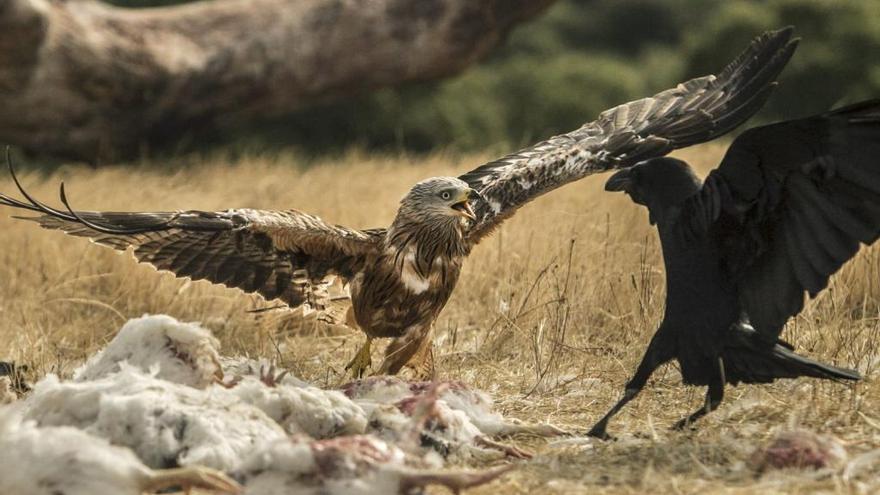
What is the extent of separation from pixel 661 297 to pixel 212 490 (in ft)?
8.89

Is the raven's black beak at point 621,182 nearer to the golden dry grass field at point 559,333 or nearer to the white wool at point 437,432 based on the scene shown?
the golden dry grass field at point 559,333

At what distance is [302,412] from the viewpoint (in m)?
3.91

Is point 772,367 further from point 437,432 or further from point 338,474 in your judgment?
point 338,474

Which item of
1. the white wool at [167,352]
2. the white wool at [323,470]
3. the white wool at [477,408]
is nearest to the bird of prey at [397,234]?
the white wool at [167,352]

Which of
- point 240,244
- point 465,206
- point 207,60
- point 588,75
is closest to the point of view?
point 240,244

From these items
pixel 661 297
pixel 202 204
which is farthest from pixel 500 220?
pixel 202 204

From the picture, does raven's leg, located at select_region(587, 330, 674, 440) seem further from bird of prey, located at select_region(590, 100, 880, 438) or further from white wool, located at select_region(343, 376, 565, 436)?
white wool, located at select_region(343, 376, 565, 436)

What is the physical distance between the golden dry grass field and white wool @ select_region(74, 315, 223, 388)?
96 cm

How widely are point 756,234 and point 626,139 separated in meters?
1.77

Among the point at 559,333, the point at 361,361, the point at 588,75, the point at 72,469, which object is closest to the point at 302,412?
the point at 72,469

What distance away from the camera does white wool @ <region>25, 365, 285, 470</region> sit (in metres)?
3.61

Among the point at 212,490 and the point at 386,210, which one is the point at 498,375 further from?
the point at 386,210

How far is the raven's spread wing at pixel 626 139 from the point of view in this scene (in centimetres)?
531

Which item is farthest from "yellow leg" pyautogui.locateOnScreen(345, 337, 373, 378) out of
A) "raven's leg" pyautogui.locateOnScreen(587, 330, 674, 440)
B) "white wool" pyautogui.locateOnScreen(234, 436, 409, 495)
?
"white wool" pyautogui.locateOnScreen(234, 436, 409, 495)
